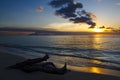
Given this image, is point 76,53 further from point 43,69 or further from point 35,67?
point 35,67

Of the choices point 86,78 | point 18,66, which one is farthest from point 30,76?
point 86,78

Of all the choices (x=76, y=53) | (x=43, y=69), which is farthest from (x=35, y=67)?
(x=76, y=53)

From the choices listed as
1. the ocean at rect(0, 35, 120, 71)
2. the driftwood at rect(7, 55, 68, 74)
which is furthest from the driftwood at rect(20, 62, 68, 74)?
the ocean at rect(0, 35, 120, 71)

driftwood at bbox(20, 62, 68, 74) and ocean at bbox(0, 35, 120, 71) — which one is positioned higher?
driftwood at bbox(20, 62, 68, 74)

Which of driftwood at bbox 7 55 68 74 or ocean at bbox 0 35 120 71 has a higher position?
driftwood at bbox 7 55 68 74

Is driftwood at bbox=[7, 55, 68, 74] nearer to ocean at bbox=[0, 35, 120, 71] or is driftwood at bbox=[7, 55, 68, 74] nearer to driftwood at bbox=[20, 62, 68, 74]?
driftwood at bbox=[20, 62, 68, 74]

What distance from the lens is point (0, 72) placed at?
1082 cm

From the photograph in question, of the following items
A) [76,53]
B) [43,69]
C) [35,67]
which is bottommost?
[76,53]

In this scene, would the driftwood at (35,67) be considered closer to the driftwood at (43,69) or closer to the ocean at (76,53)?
the driftwood at (43,69)

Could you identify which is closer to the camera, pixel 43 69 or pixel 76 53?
pixel 43 69

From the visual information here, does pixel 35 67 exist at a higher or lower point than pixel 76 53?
higher

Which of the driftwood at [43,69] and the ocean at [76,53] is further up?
the driftwood at [43,69]

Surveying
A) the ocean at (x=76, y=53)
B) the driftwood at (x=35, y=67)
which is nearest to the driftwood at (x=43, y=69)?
the driftwood at (x=35, y=67)

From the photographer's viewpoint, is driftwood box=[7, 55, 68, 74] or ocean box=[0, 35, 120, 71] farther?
ocean box=[0, 35, 120, 71]
